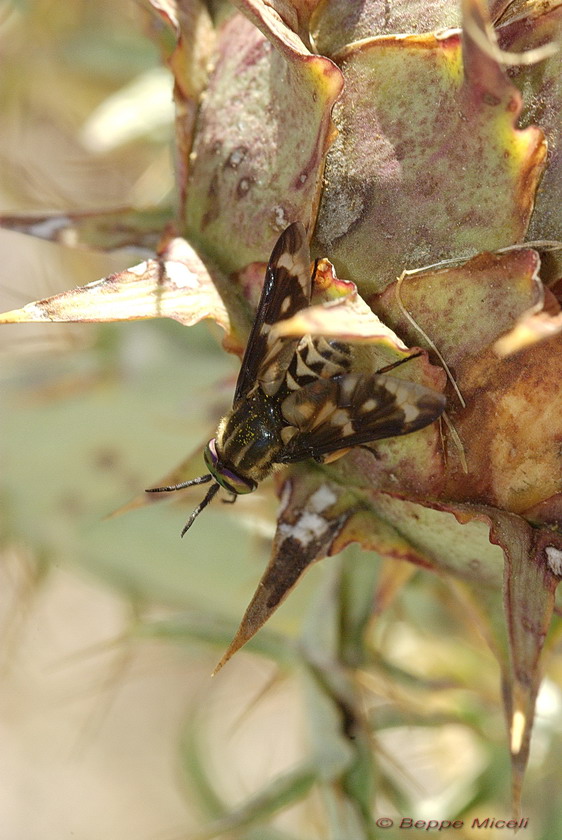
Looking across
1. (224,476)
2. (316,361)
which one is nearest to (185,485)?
(224,476)

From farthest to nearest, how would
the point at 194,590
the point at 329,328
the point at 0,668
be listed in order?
the point at 0,668 → the point at 194,590 → the point at 329,328

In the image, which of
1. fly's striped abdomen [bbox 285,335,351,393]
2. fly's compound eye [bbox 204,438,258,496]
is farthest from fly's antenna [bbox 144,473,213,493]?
fly's striped abdomen [bbox 285,335,351,393]

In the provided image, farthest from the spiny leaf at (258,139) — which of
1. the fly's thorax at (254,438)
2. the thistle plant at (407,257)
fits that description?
the fly's thorax at (254,438)

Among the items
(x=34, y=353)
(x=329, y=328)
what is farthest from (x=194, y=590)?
(x=329, y=328)

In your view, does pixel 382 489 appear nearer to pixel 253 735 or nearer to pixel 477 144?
pixel 477 144

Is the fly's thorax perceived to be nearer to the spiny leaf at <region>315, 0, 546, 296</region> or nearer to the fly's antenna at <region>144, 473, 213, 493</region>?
the fly's antenna at <region>144, 473, 213, 493</region>

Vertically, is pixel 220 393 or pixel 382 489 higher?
pixel 382 489
